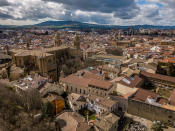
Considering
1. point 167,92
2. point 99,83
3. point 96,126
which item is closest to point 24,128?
point 96,126

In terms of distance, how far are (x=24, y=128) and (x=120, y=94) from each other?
18633mm

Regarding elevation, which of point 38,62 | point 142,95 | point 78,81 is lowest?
point 142,95

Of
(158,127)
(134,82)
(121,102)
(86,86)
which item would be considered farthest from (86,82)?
(158,127)

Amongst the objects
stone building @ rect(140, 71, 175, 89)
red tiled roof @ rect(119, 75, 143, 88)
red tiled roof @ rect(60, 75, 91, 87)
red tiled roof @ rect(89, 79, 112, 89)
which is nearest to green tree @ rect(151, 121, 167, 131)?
red tiled roof @ rect(119, 75, 143, 88)

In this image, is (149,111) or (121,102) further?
(121,102)

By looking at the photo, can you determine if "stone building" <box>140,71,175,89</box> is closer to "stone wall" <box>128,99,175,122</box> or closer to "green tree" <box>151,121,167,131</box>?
"stone wall" <box>128,99,175,122</box>

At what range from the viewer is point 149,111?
2347 centimetres

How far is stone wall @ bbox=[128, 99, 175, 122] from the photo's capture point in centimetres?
2206

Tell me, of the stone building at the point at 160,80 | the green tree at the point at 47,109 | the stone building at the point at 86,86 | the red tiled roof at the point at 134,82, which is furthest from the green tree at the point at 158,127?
the green tree at the point at 47,109

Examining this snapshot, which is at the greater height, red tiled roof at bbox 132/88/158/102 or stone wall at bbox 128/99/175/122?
red tiled roof at bbox 132/88/158/102

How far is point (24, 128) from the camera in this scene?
742 inches

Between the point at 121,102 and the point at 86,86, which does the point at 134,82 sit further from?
the point at 86,86

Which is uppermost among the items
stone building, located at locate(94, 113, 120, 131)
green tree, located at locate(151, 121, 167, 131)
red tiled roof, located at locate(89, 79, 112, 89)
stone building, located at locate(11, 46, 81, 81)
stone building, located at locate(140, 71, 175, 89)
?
stone building, located at locate(11, 46, 81, 81)

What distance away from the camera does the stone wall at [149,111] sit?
22062mm
